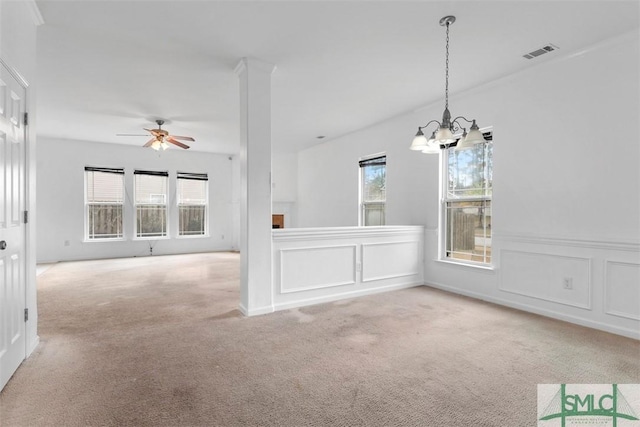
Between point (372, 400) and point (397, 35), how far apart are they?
2961mm

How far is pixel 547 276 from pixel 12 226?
4.75 meters

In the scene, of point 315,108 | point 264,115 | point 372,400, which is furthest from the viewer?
point 315,108

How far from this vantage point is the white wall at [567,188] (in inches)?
119

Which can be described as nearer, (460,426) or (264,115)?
(460,426)

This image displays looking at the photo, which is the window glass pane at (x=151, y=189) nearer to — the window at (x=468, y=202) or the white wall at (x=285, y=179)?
the white wall at (x=285, y=179)

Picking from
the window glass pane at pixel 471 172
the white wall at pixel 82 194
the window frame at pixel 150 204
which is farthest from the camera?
the window frame at pixel 150 204

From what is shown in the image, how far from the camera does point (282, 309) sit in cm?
376

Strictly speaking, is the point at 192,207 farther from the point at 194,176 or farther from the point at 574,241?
the point at 574,241

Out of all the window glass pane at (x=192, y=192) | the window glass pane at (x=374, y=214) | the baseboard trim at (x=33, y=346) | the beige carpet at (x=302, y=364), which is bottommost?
the beige carpet at (x=302, y=364)

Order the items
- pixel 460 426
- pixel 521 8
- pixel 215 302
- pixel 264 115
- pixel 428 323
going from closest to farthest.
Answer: pixel 460 426 < pixel 521 8 < pixel 428 323 < pixel 264 115 < pixel 215 302

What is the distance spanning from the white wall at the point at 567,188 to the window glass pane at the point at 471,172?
184 millimetres

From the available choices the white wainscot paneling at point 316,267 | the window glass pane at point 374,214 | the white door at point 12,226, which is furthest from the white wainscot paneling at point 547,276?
the white door at point 12,226

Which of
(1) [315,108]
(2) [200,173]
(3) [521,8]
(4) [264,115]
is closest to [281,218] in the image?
(2) [200,173]

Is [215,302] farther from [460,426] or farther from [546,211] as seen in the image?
[546,211]
